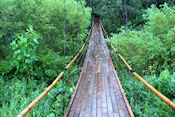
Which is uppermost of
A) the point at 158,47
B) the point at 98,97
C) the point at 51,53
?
the point at 158,47

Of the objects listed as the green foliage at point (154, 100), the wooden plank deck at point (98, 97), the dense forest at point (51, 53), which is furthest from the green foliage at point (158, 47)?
the wooden plank deck at point (98, 97)

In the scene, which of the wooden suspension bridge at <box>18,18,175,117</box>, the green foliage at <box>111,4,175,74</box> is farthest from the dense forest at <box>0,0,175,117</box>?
the wooden suspension bridge at <box>18,18,175,117</box>

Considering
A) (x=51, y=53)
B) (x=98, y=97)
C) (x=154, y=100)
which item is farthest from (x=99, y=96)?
(x=51, y=53)

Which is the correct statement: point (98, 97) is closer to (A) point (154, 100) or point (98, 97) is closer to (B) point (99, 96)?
(B) point (99, 96)

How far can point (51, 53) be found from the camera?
486cm

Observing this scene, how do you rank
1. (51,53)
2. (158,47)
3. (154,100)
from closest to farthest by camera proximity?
(154,100), (158,47), (51,53)

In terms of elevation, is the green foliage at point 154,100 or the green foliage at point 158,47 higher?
the green foliage at point 158,47

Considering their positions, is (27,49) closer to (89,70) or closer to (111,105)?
(89,70)

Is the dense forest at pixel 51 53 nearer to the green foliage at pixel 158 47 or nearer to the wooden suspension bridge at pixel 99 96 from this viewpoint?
the green foliage at pixel 158 47

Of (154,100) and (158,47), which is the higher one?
(158,47)

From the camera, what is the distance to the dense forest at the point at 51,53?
9.12 ft

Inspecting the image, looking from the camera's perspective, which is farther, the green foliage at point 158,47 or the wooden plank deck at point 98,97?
the green foliage at point 158,47

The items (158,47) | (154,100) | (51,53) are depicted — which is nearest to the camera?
(154,100)

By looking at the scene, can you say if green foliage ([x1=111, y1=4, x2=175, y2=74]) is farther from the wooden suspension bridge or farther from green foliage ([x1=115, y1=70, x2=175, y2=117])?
the wooden suspension bridge
